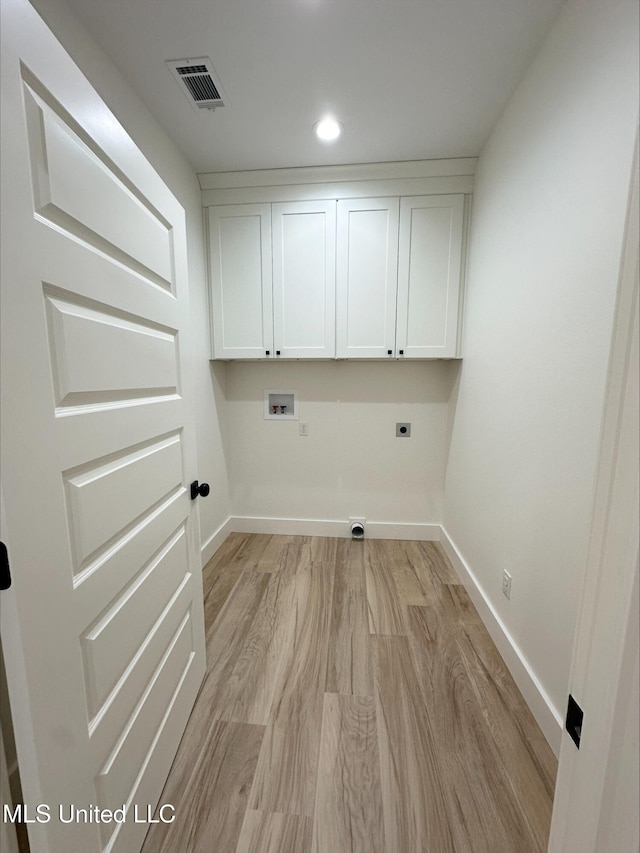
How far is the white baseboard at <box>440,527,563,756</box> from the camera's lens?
3.88 ft

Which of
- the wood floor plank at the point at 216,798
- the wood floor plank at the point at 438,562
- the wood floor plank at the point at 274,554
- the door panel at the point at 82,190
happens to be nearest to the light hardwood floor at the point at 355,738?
the wood floor plank at the point at 216,798

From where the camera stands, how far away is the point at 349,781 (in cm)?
109

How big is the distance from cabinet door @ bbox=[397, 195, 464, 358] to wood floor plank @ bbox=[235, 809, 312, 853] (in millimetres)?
2248

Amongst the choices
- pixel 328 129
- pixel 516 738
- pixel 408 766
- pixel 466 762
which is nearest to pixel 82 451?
pixel 408 766

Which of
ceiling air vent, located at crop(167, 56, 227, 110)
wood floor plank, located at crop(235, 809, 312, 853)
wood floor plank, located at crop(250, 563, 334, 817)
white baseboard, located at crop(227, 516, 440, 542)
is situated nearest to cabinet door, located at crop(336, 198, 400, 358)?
ceiling air vent, located at crop(167, 56, 227, 110)

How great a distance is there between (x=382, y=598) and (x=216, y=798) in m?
1.19

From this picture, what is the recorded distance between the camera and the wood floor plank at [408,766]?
0.97m

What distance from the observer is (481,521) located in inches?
74.1

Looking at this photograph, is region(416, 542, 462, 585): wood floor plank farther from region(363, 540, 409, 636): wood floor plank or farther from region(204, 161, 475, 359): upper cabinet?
region(204, 161, 475, 359): upper cabinet

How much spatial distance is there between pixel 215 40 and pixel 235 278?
117 centimetres

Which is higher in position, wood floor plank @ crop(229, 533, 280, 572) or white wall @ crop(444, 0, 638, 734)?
white wall @ crop(444, 0, 638, 734)

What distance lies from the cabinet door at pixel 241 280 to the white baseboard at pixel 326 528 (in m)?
1.37

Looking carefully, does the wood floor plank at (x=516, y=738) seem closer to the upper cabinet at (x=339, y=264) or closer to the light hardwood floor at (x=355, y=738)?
the light hardwood floor at (x=355, y=738)

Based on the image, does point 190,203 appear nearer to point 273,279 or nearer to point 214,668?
point 273,279
